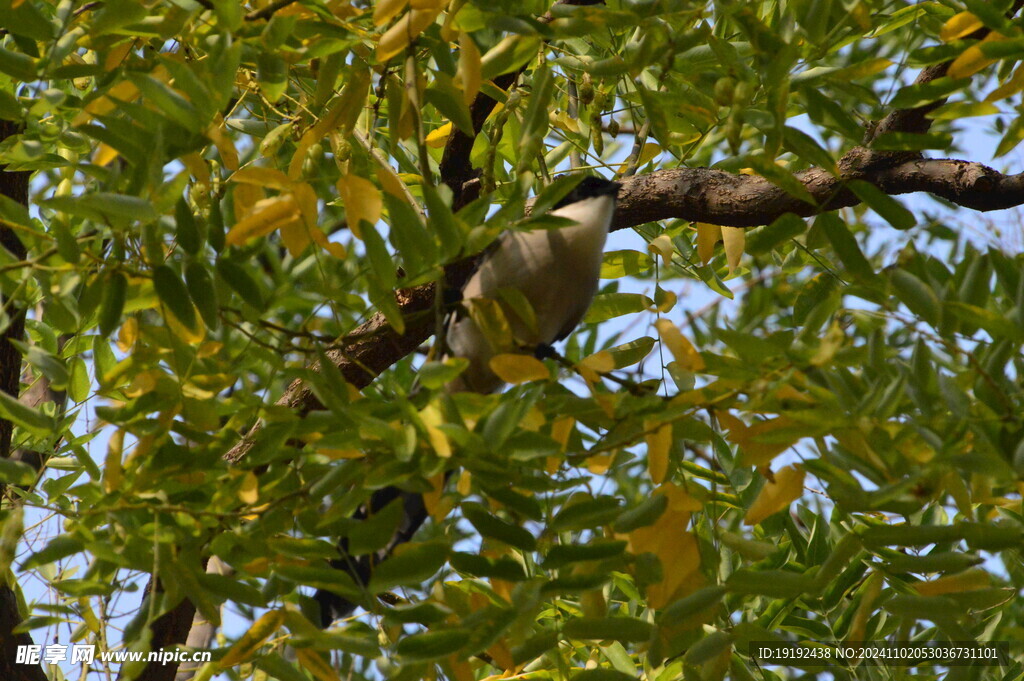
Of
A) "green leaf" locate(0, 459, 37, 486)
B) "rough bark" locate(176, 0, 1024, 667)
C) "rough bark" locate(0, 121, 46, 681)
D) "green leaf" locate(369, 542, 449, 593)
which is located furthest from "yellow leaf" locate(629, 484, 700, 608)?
"rough bark" locate(0, 121, 46, 681)

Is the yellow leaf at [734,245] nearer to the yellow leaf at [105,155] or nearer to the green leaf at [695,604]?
the green leaf at [695,604]

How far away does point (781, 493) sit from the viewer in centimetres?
158

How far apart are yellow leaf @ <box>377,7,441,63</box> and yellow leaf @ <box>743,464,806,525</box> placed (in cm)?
95

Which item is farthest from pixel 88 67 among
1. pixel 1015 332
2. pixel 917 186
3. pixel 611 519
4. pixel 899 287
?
pixel 917 186

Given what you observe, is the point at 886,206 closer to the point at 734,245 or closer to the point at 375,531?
the point at 734,245

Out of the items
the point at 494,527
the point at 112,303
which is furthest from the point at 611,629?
the point at 112,303

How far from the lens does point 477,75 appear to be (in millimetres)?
1567

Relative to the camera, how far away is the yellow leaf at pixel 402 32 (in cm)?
156

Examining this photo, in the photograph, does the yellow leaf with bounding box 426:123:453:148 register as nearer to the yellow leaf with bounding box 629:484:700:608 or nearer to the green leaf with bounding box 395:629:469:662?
the yellow leaf with bounding box 629:484:700:608

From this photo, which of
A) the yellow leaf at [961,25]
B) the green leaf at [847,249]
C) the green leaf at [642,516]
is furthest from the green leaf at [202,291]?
the yellow leaf at [961,25]

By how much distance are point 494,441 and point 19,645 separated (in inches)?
67.7

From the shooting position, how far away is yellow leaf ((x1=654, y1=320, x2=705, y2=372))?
4.87 ft

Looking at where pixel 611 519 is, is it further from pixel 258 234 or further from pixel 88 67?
pixel 88 67

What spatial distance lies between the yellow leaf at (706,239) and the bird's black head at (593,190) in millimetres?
229
